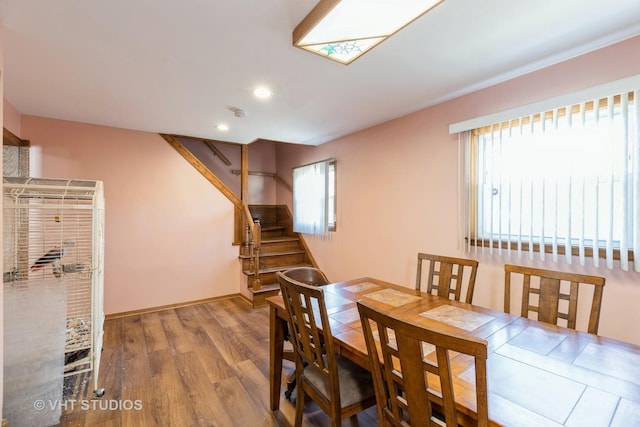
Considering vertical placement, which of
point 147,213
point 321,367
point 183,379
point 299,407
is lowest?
point 183,379

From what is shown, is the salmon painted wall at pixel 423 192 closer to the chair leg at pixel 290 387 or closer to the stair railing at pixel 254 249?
the stair railing at pixel 254 249

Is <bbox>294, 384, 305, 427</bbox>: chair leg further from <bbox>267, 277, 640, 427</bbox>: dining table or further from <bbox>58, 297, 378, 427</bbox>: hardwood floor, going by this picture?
<bbox>267, 277, 640, 427</bbox>: dining table

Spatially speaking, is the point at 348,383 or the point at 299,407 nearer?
the point at 348,383

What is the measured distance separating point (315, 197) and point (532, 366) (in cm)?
329

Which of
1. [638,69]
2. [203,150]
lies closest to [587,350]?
[638,69]

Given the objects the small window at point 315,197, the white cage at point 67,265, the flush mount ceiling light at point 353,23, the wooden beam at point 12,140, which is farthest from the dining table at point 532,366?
the wooden beam at point 12,140

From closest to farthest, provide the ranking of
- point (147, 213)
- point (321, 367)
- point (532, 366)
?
point (532, 366) → point (321, 367) → point (147, 213)

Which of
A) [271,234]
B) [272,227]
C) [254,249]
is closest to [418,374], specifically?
[254,249]

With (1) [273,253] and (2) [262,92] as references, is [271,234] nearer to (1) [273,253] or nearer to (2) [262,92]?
(1) [273,253]

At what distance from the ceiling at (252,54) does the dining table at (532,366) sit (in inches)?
61.8

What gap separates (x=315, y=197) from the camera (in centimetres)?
412

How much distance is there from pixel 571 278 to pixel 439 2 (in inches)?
60.6

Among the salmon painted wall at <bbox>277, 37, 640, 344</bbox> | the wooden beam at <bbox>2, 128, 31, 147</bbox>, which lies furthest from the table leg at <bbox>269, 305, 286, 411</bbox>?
the wooden beam at <bbox>2, 128, 31, 147</bbox>

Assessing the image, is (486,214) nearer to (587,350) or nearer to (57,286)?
(587,350)
